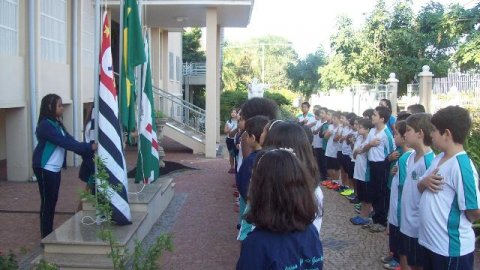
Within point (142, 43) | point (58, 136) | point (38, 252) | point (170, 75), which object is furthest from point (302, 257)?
point (170, 75)

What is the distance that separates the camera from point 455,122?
12.5 ft

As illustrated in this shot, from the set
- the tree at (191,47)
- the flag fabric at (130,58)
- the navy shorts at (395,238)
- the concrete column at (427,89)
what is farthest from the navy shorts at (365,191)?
the tree at (191,47)

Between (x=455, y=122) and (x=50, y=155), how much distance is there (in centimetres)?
452

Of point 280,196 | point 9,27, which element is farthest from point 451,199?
point 9,27

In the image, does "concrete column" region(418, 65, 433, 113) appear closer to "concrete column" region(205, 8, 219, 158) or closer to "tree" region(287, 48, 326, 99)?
"concrete column" region(205, 8, 219, 158)

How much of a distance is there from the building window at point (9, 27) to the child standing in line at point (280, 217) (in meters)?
9.26

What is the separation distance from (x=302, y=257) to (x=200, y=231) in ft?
18.3

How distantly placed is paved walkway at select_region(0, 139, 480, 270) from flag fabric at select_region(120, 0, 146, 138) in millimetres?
1794

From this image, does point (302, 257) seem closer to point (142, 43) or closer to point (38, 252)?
point (38, 252)

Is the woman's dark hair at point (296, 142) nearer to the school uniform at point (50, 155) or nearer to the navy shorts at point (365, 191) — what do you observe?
the school uniform at point (50, 155)

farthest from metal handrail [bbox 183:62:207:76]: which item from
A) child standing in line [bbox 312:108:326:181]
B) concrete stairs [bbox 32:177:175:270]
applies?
concrete stairs [bbox 32:177:175:270]

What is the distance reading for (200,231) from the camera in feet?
25.8

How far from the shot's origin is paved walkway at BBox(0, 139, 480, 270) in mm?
6520

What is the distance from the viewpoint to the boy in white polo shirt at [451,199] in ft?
12.4
